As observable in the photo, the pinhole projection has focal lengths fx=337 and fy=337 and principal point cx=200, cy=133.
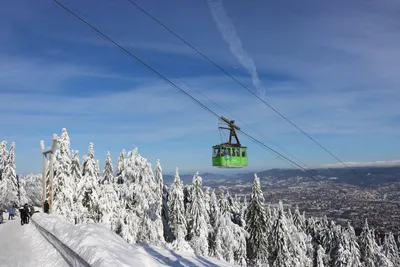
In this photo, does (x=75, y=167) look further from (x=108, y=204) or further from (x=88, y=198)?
(x=108, y=204)

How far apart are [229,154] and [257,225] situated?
2899cm

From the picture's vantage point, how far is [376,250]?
240 feet

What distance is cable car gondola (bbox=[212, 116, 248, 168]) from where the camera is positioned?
2789 cm

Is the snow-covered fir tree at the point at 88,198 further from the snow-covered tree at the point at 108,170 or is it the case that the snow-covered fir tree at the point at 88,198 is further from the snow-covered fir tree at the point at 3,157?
the snow-covered fir tree at the point at 3,157

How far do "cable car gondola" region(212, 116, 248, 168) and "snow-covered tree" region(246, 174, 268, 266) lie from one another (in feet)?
80.7

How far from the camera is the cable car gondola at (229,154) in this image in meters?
27.9

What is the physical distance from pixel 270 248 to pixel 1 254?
148 feet

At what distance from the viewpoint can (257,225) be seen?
53.4m

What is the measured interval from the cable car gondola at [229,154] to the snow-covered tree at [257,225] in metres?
24.6

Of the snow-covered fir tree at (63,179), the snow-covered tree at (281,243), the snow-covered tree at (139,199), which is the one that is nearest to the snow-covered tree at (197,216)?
the snow-covered tree at (281,243)

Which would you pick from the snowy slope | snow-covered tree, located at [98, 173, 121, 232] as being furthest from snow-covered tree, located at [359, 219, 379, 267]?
the snowy slope

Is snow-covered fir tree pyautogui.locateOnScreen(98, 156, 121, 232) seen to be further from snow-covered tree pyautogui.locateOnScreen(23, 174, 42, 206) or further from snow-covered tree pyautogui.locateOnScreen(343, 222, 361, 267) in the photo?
snow-covered tree pyautogui.locateOnScreen(23, 174, 42, 206)

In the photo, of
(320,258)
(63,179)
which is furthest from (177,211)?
(320,258)

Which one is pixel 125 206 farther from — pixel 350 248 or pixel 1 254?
pixel 350 248
